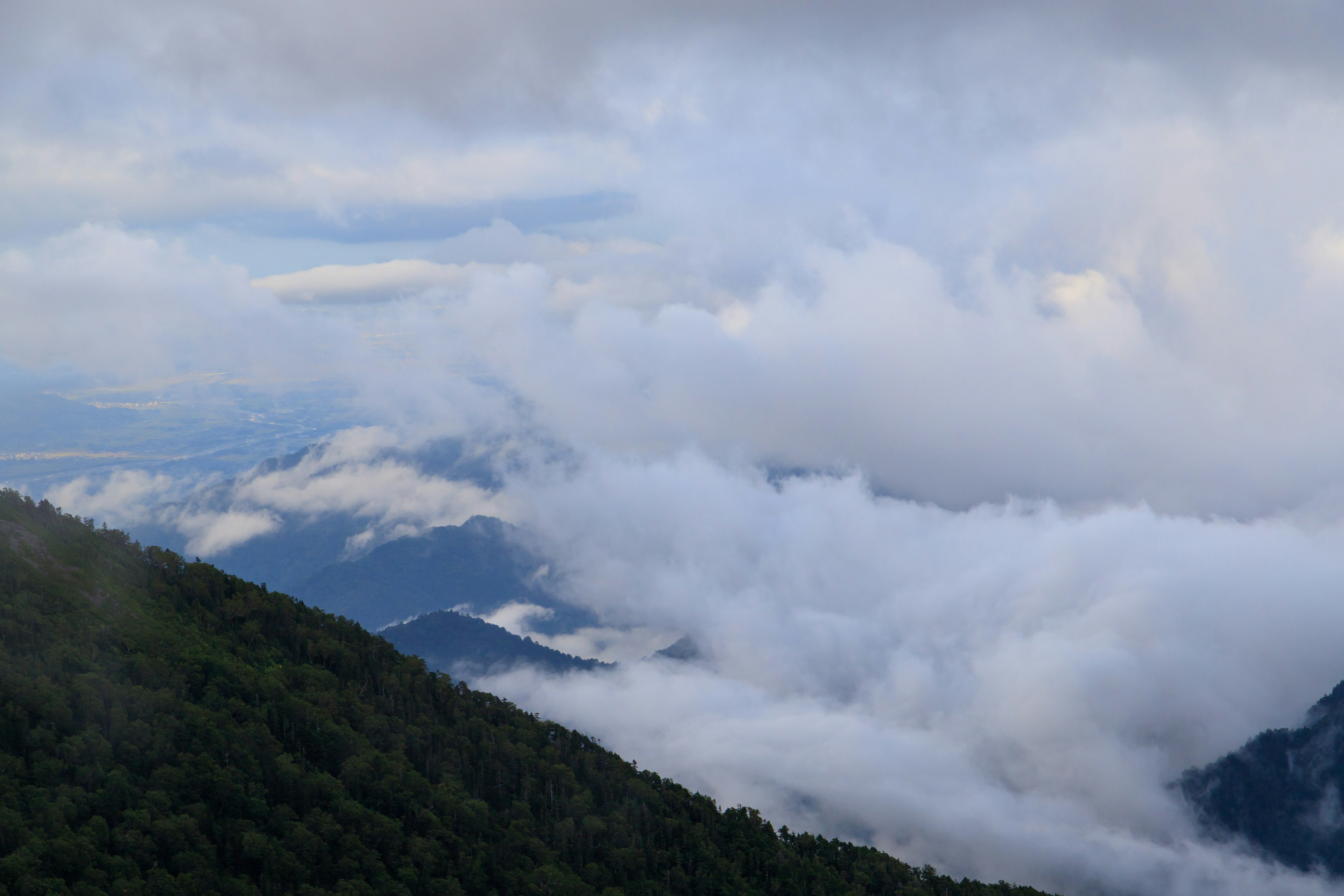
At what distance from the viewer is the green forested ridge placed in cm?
11369

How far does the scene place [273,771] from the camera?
136 meters

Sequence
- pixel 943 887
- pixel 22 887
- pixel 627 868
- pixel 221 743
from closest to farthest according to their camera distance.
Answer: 1. pixel 22 887
2. pixel 221 743
3. pixel 627 868
4. pixel 943 887

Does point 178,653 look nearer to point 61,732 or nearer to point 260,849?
point 61,732

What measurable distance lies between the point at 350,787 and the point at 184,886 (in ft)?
118

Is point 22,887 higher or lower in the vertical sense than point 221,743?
lower

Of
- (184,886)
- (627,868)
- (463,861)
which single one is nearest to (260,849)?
(184,886)

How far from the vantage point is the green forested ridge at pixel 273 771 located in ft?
373

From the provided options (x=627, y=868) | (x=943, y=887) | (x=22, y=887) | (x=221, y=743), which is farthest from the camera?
(x=943, y=887)

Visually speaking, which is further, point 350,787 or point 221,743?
point 350,787

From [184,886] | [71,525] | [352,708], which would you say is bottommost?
[184,886]

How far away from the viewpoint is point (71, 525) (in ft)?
565

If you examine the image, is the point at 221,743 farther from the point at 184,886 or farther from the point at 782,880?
the point at 782,880

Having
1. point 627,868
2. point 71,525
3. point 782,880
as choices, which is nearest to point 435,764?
point 627,868

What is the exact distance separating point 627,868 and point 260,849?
210 feet
